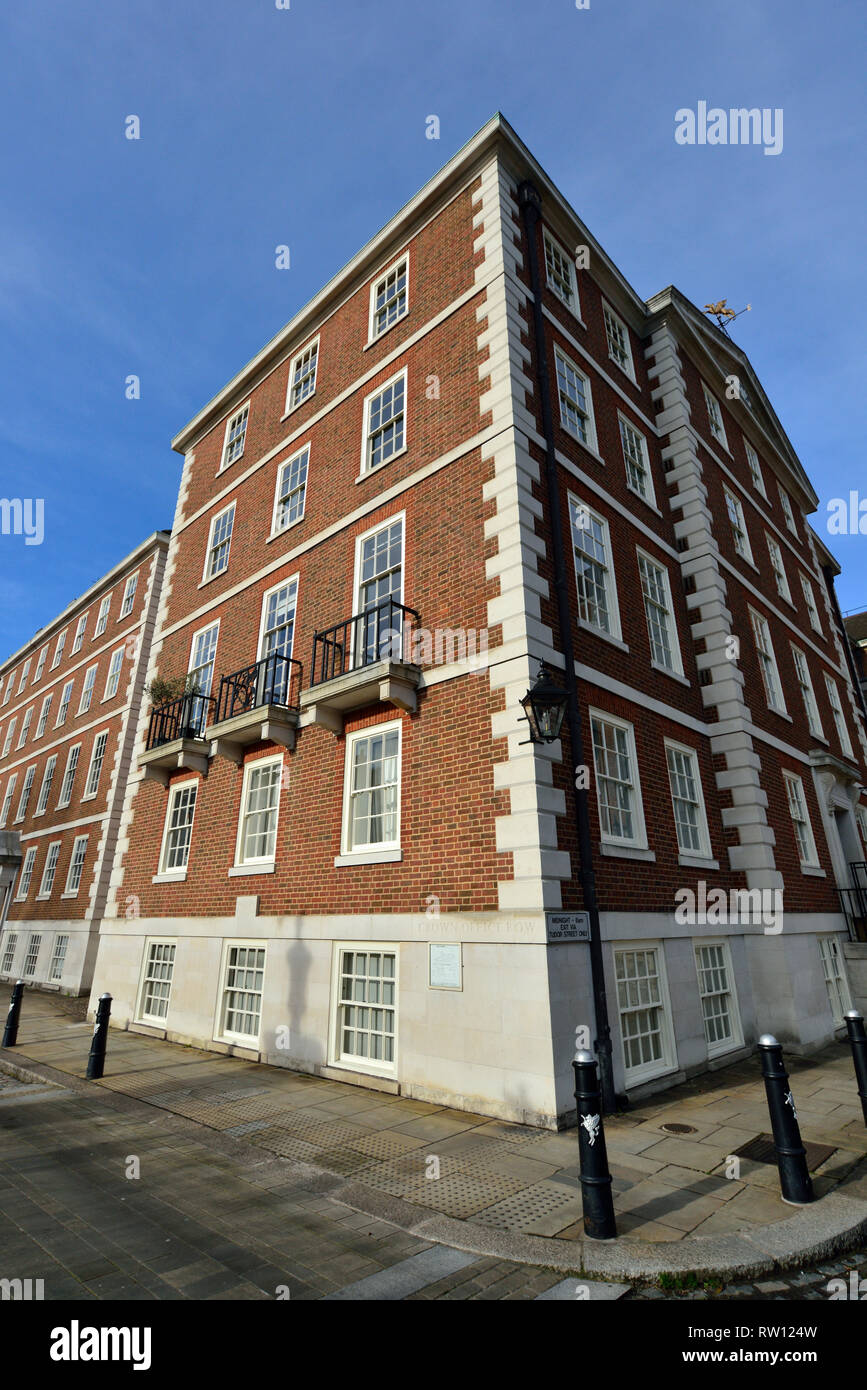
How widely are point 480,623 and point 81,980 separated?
1858cm

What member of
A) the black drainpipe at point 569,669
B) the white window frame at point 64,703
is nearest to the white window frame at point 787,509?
the black drainpipe at point 569,669

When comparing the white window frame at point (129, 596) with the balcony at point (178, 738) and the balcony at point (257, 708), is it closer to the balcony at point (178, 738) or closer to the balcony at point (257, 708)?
the balcony at point (178, 738)

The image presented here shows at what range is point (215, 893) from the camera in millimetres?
13125

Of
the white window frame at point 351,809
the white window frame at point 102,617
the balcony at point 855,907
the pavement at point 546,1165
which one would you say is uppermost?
the white window frame at point 102,617

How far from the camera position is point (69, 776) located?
26.1 metres

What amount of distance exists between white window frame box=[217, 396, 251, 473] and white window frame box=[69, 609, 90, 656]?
46.5ft

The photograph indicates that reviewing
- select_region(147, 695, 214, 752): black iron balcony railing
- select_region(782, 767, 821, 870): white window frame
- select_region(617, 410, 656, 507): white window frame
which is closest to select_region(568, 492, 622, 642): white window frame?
select_region(617, 410, 656, 507): white window frame

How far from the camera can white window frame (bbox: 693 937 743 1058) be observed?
1088 centimetres

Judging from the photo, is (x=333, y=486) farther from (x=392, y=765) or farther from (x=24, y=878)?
(x=24, y=878)

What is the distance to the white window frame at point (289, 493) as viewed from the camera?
580 inches

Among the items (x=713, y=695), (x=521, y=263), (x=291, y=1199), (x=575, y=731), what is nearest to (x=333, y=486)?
(x=521, y=263)

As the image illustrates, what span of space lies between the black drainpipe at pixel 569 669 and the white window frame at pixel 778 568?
11362 millimetres

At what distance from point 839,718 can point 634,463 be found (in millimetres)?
11728

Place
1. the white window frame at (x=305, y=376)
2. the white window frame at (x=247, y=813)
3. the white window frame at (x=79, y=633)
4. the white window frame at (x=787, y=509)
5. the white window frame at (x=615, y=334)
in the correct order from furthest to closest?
1. the white window frame at (x=79, y=633)
2. the white window frame at (x=787, y=509)
3. the white window frame at (x=305, y=376)
4. the white window frame at (x=615, y=334)
5. the white window frame at (x=247, y=813)
